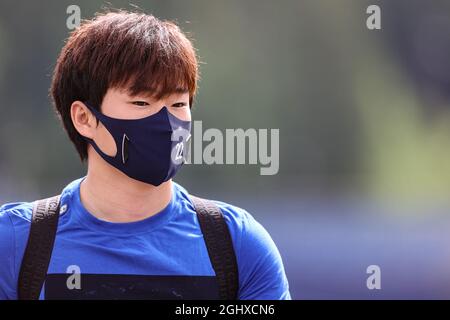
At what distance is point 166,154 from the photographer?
6.89 ft

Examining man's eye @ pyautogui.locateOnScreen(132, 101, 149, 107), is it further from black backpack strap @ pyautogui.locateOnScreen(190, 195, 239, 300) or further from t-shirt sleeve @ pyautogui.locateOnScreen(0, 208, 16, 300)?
t-shirt sleeve @ pyautogui.locateOnScreen(0, 208, 16, 300)

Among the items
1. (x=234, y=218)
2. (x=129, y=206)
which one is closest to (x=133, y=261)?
(x=129, y=206)

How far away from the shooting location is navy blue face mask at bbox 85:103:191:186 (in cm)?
203

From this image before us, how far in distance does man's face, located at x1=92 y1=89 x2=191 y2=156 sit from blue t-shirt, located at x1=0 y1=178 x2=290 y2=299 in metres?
0.25

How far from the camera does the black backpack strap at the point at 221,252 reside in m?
1.88

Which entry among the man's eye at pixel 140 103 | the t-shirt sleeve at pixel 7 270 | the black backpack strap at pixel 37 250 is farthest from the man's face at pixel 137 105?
the t-shirt sleeve at pixel 7 270

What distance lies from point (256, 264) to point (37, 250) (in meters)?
0.50

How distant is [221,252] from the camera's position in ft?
6.23

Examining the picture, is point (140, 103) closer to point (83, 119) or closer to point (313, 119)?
point (83, 119)

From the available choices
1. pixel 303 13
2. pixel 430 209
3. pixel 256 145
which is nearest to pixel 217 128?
pixel 256 145

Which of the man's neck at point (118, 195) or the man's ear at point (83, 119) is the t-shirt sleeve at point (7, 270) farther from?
the man's ear at point (83, 119)

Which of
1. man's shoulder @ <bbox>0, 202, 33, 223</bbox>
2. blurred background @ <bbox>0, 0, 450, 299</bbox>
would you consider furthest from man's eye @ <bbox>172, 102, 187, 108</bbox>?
blurred background @ <bbox>0, 0, 450, 299</bbox>
